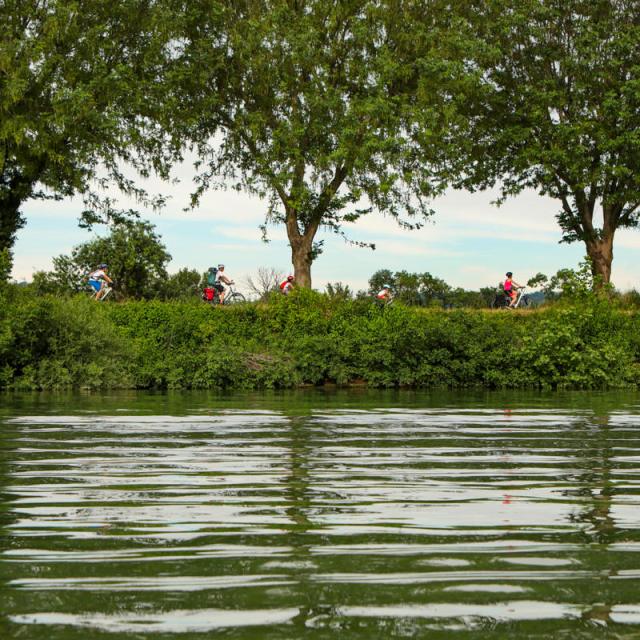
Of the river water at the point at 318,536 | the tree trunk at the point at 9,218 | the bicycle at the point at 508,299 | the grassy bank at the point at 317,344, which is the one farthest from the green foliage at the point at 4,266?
the bicycle at the point at 508,299

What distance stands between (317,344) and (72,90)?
61.1ft

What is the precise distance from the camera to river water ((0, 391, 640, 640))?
14.3ft

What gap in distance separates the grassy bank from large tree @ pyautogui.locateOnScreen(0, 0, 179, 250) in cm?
1183

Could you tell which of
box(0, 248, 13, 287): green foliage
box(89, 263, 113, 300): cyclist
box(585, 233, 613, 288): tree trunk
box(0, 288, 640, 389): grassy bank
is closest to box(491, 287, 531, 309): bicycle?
box(585, 233, 613, 288): tree trunk

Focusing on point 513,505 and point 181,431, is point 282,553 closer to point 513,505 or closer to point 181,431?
point 513,505

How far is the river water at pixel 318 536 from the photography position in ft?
14.3

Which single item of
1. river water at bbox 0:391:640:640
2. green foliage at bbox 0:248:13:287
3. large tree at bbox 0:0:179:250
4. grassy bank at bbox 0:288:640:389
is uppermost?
large tree at bbox 0:0:179:250

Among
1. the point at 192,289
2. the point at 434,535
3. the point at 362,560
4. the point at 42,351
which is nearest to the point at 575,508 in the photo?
the point at 434,535

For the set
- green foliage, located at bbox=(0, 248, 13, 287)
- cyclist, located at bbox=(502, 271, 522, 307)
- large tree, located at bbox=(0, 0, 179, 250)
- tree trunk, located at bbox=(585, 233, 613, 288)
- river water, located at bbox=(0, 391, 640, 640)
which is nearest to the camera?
river water, located at bbox=(0, 391, 640, 640)

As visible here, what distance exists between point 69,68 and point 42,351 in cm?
1901

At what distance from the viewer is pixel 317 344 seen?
1297 inches

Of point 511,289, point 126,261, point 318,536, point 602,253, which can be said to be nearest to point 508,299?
point 511,289

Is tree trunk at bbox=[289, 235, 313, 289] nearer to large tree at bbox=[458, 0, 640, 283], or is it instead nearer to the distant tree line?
the distant tree line

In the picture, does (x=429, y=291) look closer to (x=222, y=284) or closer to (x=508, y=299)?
(x=508, y=299)
